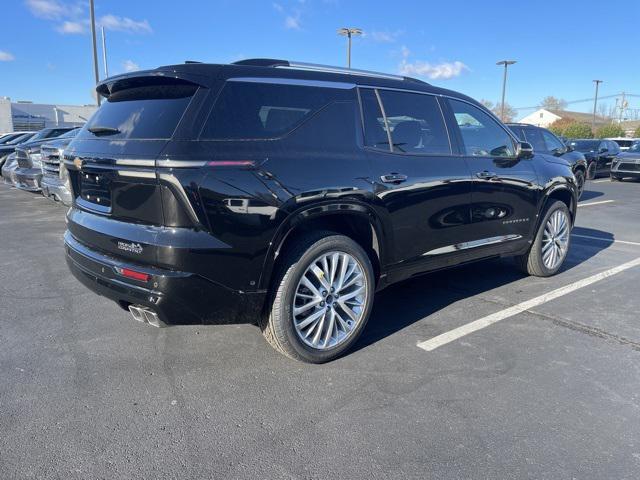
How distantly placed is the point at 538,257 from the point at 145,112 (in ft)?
13.9

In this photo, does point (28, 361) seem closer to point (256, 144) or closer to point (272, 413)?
point (272, 413)

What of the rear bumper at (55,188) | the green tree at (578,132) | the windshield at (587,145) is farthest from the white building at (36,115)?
the green tree at (578,132)

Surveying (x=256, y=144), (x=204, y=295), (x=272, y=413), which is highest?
(x=256, y=144)

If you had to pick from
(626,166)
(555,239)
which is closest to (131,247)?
(555,239)

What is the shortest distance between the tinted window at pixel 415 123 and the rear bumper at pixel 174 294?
1.69 meters

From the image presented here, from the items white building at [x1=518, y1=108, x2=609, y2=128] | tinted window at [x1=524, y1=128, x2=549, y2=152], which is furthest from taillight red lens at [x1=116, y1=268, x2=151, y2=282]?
white building at [x1=518, y1=108, x2=609, y2=128]

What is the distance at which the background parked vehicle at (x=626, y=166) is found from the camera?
17219 millimetres

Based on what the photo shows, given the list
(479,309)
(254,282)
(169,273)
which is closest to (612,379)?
(479,309)

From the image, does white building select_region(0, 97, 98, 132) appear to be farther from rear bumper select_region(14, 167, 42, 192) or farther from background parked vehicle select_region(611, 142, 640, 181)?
background parked vehicle select_region(611, 142, 640, 181)

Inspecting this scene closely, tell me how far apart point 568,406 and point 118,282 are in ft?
9.06

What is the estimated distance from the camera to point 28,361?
340cm

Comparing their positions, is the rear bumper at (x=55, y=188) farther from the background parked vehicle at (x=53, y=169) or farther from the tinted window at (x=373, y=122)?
the tinted window at (x=373, y=122)

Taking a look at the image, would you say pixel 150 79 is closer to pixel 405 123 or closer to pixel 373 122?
pixel 373 122

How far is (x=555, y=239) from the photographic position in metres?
5.54
